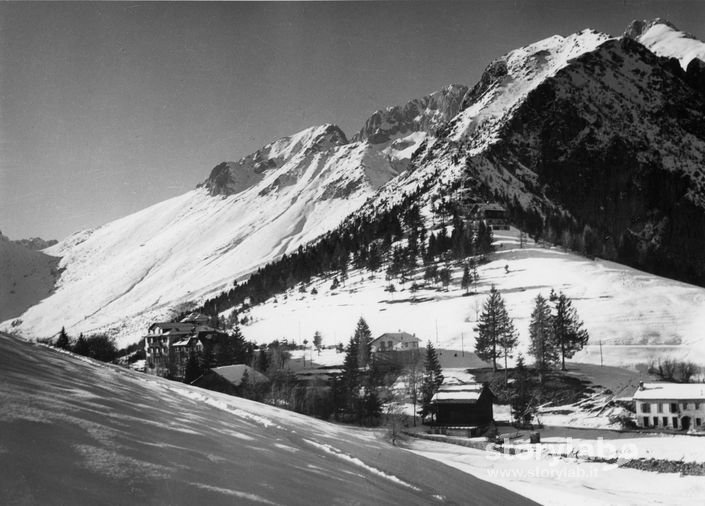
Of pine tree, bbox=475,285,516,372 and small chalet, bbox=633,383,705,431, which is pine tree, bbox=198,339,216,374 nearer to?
pine tree, bbox=475,285,516,372

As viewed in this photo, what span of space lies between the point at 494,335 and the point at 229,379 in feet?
121

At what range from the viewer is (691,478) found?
3403 centimetres

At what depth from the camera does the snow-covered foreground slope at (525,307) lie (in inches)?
3199

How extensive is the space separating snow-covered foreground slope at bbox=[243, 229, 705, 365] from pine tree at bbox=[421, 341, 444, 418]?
1867 centimetres

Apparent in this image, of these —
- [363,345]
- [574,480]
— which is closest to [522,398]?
[363,345]

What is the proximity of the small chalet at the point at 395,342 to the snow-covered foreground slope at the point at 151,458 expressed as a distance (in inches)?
2996

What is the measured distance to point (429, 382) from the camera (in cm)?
6731

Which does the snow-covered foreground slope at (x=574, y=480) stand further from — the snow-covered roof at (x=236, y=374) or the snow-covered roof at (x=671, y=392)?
the snow-covered roof at (x=236, y=374)

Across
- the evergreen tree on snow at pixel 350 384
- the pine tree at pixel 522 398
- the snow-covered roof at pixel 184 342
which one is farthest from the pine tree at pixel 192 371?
the pine tree at pixel 522 398

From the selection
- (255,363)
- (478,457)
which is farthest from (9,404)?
(255,363)

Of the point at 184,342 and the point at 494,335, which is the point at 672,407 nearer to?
the point at 494,335

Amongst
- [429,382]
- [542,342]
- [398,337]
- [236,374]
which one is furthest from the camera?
[398,337]

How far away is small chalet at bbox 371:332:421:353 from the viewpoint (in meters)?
87.5

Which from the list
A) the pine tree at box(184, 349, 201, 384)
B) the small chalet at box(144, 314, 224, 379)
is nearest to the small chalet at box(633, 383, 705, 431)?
the pine tree at box(184, 349, 201, 384)
